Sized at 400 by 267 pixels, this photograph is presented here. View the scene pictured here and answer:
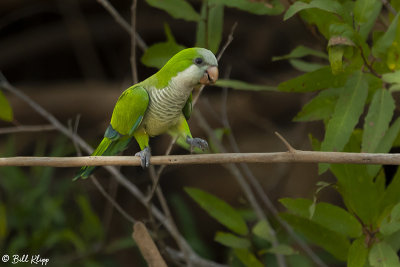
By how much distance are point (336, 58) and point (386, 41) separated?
20 cm

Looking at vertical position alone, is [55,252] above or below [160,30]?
below

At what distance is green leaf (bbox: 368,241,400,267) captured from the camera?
3.38 feet

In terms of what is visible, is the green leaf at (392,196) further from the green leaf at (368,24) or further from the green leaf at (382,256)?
the green leaf at (368,24)

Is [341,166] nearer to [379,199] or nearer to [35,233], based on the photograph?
[379,199]

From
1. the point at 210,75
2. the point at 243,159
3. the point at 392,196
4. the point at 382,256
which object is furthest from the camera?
the point at 392,196

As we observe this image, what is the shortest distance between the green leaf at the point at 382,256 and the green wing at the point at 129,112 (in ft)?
1.74

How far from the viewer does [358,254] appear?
1.08 m

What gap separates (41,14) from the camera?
2828mm

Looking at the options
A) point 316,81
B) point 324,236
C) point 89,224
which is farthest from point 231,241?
point 89,224

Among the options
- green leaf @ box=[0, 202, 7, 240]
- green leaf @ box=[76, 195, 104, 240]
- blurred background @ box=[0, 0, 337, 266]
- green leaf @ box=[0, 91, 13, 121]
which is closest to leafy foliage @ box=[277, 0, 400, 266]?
green leaf @ box=[0, 91, 13, 121]

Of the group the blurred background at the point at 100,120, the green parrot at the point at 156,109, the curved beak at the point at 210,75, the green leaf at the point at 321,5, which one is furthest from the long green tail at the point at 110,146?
the blurred background at the point at 100,120

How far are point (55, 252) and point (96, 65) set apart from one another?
114cm

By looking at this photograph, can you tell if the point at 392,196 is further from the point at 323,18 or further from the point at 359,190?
the point at 323,18

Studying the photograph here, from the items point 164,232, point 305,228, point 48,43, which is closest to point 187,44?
point 48,43
